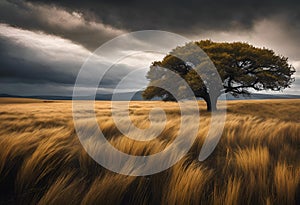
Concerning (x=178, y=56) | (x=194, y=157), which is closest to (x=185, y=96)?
(x=178, y=56)

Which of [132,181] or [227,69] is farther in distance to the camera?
[227,69]

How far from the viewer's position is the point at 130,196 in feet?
5.63

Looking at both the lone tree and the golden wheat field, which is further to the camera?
the lone tree

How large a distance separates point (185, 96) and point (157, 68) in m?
4.71

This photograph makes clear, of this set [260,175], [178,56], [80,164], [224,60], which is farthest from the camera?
[178,56]

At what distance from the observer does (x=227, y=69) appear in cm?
1741

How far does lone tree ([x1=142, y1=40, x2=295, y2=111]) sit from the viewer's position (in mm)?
17188

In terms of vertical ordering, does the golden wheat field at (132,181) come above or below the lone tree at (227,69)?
below

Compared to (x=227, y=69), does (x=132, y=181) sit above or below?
below

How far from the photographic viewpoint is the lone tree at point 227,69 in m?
17.2

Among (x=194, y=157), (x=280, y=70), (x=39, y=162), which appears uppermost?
(x=280, y=70)

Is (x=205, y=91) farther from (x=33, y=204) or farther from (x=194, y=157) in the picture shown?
(x=33, y=204)

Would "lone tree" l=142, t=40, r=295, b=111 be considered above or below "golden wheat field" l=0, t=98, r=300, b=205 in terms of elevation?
above

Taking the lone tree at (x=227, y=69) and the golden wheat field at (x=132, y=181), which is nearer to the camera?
the golden wheat field at (x=132, y=181)
